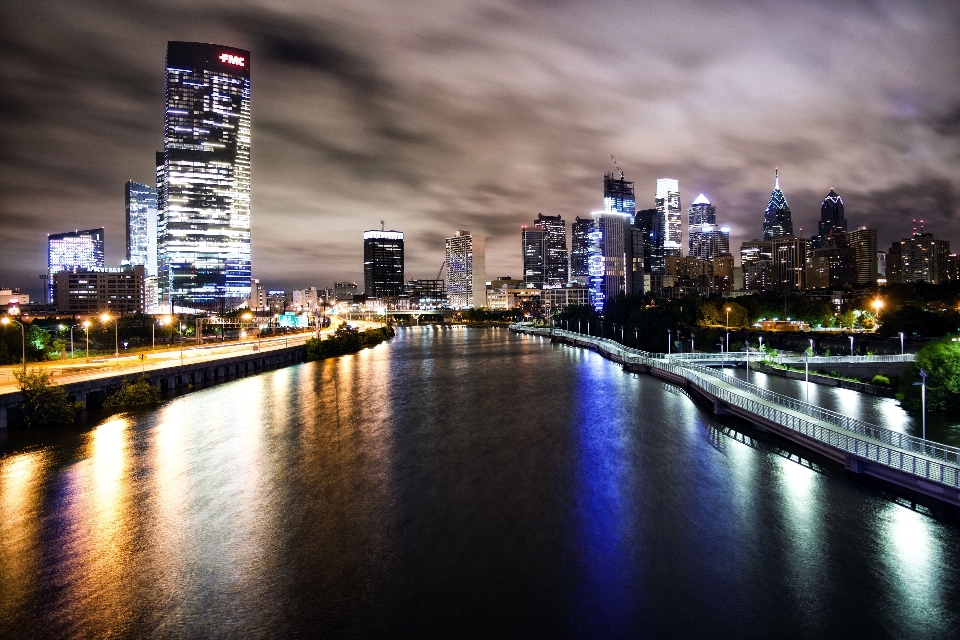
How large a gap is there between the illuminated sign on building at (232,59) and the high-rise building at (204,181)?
0.31 meters

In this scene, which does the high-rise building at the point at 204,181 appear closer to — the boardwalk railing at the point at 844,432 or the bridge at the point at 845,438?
the boardwalk railing at the point at 844,432

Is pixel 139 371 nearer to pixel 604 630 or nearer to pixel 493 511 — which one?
pixel 493 511

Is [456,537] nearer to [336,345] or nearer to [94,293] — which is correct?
[336,345]

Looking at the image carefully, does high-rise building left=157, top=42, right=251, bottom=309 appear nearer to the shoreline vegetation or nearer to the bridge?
the shoreline vegetation

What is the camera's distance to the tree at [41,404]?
3528 centimetres

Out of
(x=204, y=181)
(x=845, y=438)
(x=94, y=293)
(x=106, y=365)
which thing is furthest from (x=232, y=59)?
(x=845, y=438)

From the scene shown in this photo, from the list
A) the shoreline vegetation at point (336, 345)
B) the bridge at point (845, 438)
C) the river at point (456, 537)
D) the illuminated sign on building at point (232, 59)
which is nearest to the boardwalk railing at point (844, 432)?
the bridge at point (845, 438)

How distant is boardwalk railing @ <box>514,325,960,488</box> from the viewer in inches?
806

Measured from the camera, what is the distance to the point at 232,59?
19712 centimetres

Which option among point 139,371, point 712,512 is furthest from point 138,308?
point 712,512

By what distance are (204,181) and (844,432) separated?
199m

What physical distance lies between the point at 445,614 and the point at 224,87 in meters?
213

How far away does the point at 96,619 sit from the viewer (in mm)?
14578

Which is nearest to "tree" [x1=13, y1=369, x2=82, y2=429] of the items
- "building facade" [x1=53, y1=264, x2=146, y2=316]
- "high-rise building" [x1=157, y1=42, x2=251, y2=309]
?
"building facade" [x1=53, y1=264, x2=146, y2=316]
